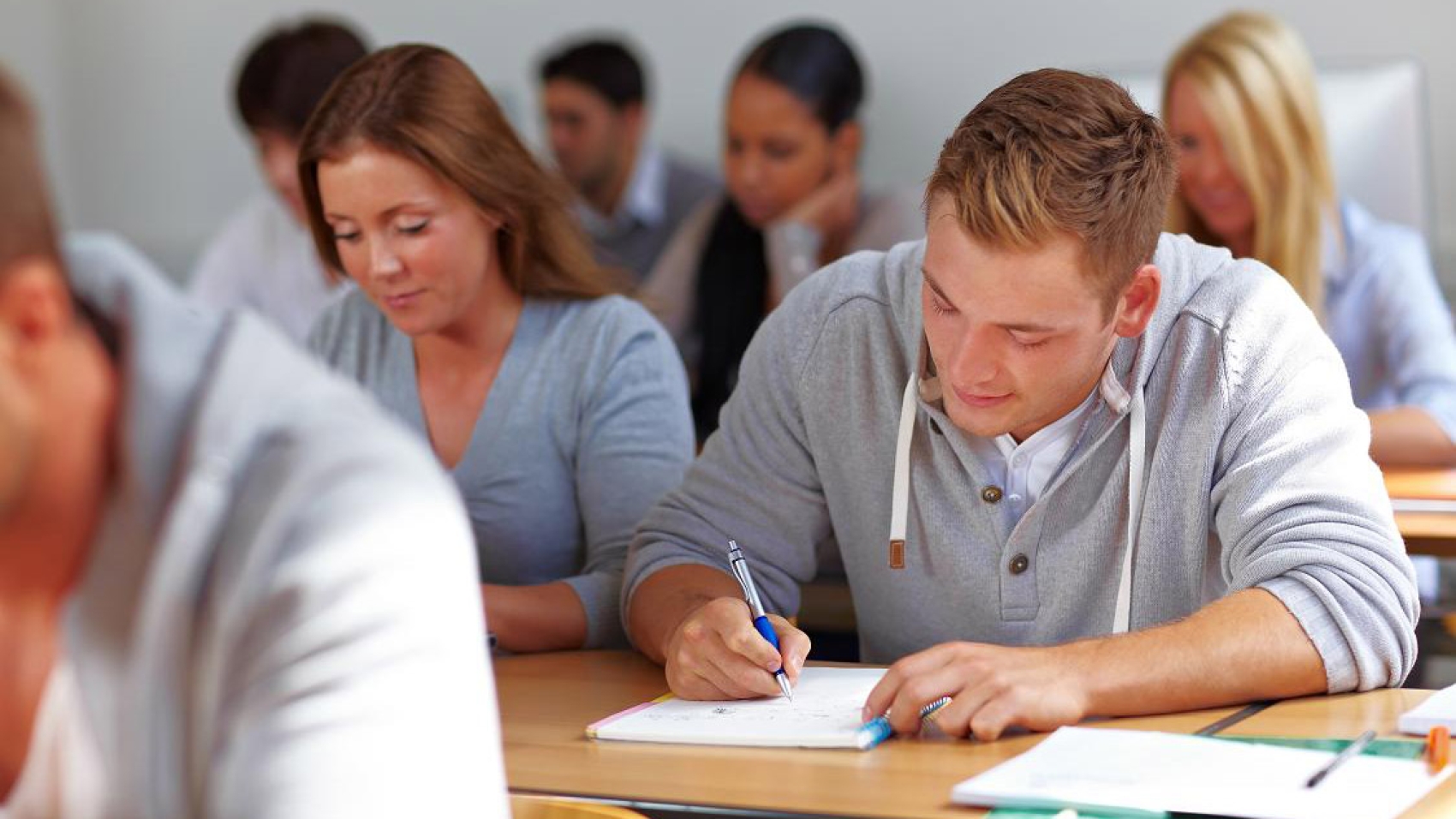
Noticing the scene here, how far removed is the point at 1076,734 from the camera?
147cm

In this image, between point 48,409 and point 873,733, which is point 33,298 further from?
point 873,733

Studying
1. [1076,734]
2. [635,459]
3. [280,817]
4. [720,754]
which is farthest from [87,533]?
[635,459]

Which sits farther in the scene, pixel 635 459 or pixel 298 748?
pixel 635 459

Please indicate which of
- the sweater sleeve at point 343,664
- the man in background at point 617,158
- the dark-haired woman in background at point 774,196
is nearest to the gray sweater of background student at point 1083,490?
the sweater sleeve at point 343,664

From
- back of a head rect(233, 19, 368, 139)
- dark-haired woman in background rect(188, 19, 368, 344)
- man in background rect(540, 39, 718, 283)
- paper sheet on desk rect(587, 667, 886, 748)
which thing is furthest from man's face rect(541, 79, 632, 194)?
paper sheet on desk rect(587, 667, 886, 748)

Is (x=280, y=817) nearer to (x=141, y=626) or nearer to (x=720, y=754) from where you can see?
(x=141, y=626)

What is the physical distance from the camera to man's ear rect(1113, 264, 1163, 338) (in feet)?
5.56

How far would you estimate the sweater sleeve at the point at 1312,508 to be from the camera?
1595mm

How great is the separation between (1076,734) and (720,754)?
0.94ft

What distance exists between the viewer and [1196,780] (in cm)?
132

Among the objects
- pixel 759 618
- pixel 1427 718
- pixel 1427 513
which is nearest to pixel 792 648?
pixel 759 618

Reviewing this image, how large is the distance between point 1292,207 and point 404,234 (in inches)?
61.6

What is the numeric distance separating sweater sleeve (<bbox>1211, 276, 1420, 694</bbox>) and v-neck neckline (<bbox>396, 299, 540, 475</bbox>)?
89 centimetres

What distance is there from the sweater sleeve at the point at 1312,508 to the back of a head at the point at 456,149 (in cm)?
88
